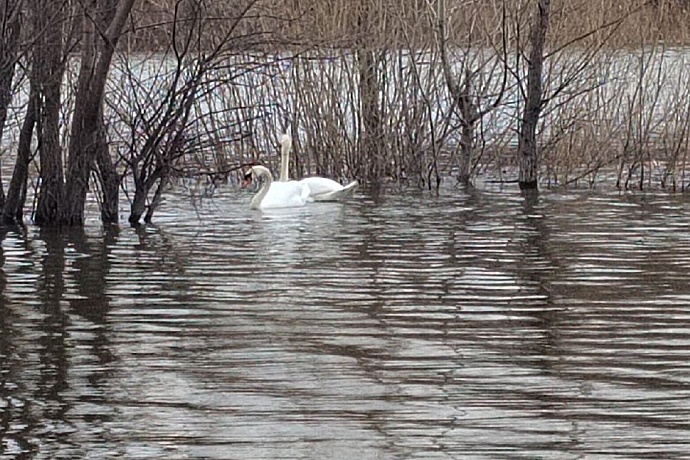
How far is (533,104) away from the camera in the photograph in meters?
16.8

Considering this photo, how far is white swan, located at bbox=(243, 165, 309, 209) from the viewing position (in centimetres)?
1489

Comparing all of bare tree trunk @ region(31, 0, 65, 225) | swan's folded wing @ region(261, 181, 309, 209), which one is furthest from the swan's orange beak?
bare tree trunk @ region(31, 0, 65, 225)

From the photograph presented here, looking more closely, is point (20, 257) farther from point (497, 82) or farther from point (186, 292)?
point (497, 82)

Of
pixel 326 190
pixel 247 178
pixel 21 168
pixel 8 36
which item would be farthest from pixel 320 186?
pixel 8 36

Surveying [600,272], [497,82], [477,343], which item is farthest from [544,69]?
[477,343]

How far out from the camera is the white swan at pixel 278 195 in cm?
1489

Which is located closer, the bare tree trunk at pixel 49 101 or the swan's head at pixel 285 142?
the bare tree trunk at pixel 49 101

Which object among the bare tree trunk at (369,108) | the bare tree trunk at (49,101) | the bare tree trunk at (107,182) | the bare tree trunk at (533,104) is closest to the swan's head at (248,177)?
the bare tree trunk at (369,108)

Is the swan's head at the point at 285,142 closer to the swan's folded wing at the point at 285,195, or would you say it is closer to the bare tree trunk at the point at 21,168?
the swan's folded wing at the point at 285,195

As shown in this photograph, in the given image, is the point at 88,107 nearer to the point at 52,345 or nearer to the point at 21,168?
the point at 21,168

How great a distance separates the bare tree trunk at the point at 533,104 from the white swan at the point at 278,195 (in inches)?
102

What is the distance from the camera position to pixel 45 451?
555 centimetres

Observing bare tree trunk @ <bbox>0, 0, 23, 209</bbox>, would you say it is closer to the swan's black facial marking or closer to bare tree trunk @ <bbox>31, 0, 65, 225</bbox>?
bare tree trunk @ <bbox>31, 0, 65, 225</bbox>

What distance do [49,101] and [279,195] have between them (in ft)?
10.6
